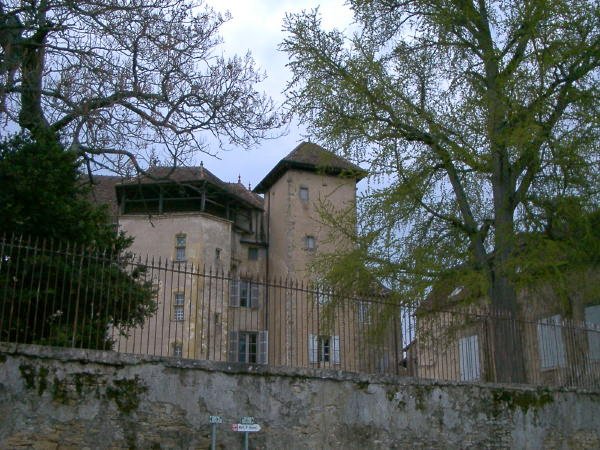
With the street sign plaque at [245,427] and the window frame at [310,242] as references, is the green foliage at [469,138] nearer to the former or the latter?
the street sign plaque at [245,427]

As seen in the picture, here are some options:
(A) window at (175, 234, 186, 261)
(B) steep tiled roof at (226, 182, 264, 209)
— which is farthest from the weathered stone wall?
(B) steep tiled roof at (226, 182, 264, 209)

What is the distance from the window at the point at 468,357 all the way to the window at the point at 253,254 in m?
25.8

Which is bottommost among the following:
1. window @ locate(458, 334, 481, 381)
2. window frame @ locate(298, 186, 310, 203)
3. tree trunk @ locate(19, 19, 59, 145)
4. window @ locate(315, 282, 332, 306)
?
window @ locate(458, 334, 481, 381)

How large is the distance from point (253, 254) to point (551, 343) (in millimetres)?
25895

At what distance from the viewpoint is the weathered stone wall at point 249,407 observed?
784 cm

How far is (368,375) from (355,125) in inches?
228

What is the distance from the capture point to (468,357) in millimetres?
12422

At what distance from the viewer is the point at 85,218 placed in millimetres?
11805

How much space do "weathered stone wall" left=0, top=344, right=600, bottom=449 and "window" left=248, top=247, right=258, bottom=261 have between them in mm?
26510

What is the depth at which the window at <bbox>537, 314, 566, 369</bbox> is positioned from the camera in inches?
509

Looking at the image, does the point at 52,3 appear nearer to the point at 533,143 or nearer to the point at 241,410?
the point at 241,410

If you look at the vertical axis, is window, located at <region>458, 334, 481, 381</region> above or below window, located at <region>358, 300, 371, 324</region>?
below

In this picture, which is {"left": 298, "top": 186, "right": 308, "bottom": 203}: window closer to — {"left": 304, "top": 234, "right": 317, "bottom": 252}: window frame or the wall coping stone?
{"left": 304, "top": 234, "right": 317, "bottom": 252}: window frame

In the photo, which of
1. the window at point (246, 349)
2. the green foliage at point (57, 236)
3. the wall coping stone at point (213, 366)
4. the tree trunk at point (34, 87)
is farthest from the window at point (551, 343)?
the tree trunk at point (34, 87)
